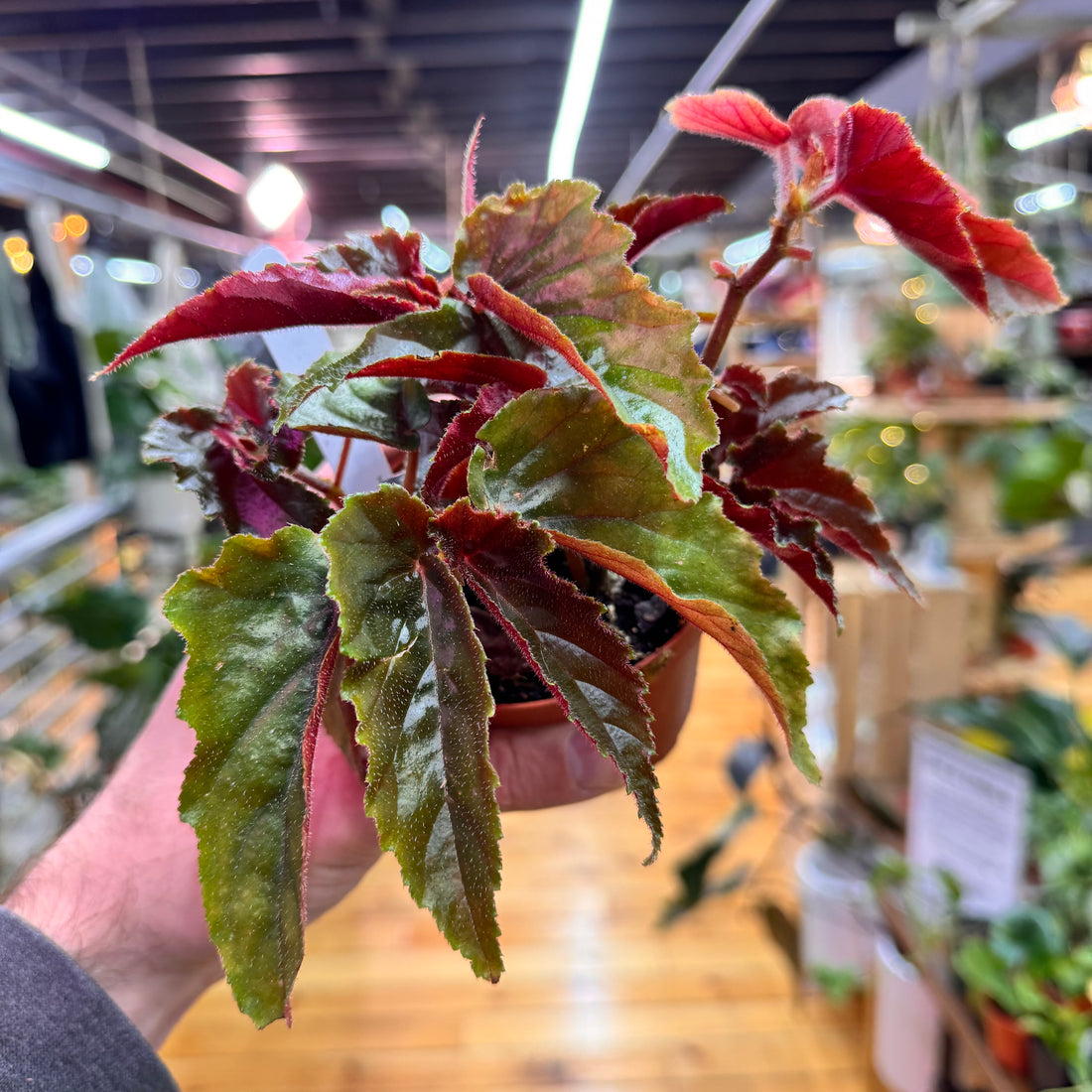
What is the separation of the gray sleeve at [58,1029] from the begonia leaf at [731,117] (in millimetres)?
667

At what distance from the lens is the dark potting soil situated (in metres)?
0.55

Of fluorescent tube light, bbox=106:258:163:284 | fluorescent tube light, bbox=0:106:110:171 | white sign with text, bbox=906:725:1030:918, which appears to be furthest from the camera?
fluorescent tube light, bbox=106:258:163:284

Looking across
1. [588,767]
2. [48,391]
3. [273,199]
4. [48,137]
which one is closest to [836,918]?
[588,767]

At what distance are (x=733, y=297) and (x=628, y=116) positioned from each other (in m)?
7.20

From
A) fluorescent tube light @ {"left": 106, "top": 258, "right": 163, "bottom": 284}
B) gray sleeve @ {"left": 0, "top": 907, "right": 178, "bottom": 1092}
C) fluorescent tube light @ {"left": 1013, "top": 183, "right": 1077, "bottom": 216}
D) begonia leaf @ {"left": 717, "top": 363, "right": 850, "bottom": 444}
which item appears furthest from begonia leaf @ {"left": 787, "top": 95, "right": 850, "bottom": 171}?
fluorescent tube light @ {"left": 106, "top": 258, "right": 163, "bottom": 284}

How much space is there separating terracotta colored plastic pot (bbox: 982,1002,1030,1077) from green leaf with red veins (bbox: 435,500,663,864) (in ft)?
4.14

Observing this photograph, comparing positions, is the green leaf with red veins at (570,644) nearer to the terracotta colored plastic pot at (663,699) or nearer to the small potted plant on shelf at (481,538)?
the small potted plant on shelf at (481,538)

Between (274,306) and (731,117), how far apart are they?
26 centimetres

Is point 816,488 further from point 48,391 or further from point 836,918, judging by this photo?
point 48,391

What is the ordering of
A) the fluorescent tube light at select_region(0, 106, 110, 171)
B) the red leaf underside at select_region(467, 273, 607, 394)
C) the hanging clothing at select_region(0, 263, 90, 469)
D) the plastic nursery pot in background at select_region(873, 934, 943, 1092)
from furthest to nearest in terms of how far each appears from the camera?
the fluorescent tube light at select_region(0, 106, 110, 171), the hanging clothing at select_region(0, 263, 90, 469), the plastic nursery pot in background at select_region(873, 934, 943, 1092), the red leaf underside at select_region(467, 273, 607, 394)

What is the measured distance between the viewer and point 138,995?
2.34 feet

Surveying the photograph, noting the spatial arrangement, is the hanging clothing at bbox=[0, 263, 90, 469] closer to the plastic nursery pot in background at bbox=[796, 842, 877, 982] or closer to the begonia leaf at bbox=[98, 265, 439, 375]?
the plastic nursery pot in background at bbox=[796, 842, 877, 982]

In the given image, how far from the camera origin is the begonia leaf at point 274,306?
37cm

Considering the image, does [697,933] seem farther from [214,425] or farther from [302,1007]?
[214,425]
